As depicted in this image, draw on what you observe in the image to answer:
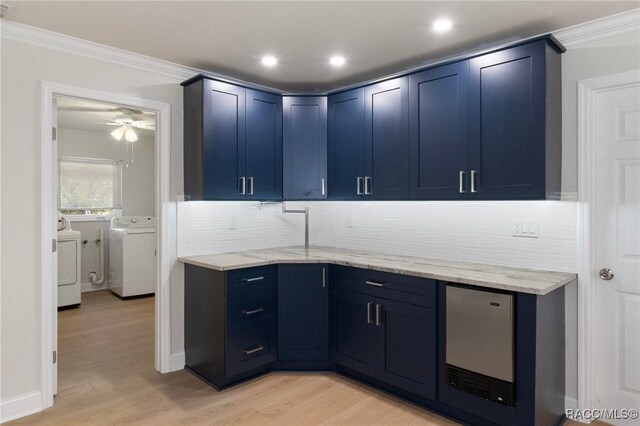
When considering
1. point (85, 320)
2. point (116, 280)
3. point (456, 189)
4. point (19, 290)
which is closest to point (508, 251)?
point (456, 189)

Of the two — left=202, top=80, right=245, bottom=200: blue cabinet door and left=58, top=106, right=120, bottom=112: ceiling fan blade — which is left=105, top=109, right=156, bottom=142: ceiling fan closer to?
left=58, top=106, right=120, bottom=112: ceiling fan blade

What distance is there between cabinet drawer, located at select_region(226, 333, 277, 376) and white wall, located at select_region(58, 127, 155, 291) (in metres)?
4.25

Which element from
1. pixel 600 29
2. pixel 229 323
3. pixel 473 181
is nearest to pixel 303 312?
pixel 229 323

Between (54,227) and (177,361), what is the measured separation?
142cm

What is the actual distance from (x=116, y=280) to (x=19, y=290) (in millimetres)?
3505

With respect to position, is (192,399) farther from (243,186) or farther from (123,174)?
(123,174)

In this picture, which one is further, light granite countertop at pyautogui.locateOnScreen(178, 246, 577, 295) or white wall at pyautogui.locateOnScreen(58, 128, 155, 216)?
white wall at pyautogui.locateOnScreen(58, 128, 155, 216)

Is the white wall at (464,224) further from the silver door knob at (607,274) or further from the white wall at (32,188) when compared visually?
the silver door knob at (607,274)

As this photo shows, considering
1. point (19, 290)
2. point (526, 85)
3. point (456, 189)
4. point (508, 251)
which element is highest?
point (526, 85)

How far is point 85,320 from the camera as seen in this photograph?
453 centimetres

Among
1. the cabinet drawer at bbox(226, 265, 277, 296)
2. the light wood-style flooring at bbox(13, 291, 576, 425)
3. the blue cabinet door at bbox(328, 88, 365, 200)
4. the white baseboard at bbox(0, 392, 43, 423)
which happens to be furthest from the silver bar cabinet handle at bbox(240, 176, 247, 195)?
the white baseboard at bbox(0, 392, 43, 423)

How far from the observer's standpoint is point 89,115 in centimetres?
495

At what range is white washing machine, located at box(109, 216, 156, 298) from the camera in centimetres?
546

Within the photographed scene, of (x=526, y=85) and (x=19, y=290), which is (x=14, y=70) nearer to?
(x=19, y=290)
